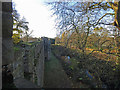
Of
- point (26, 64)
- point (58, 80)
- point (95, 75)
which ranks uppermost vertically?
point (26, 64)

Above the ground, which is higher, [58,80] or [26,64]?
[26,64]

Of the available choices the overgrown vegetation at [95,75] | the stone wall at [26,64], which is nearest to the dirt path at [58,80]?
the overgrown vegetation at [95,75]

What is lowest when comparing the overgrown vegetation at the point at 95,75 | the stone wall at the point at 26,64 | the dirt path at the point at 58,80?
the dirt path at the point at 58,80

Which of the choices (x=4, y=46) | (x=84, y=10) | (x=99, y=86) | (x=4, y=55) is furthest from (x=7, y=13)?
(x=84, y=10)

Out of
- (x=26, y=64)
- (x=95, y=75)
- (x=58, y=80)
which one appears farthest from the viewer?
(x=58, y=80)

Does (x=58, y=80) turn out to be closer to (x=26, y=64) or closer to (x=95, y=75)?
(x=95, y=75)

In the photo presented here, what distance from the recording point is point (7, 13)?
85 cm

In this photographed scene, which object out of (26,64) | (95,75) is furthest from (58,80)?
(26,64)

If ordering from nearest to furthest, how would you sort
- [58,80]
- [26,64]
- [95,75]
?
[26,64] → [95,75] → [58,80]

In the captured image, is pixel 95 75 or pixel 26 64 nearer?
pixel 26 64

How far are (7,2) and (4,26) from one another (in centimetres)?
30

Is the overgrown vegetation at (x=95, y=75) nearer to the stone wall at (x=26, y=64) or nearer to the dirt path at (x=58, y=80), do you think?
the dirt path at (x=58, y=80)

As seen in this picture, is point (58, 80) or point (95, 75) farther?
point (58, 80)

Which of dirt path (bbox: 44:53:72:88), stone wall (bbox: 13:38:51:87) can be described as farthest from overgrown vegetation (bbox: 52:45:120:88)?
stone wall (bbox: 13:38:51:87)
